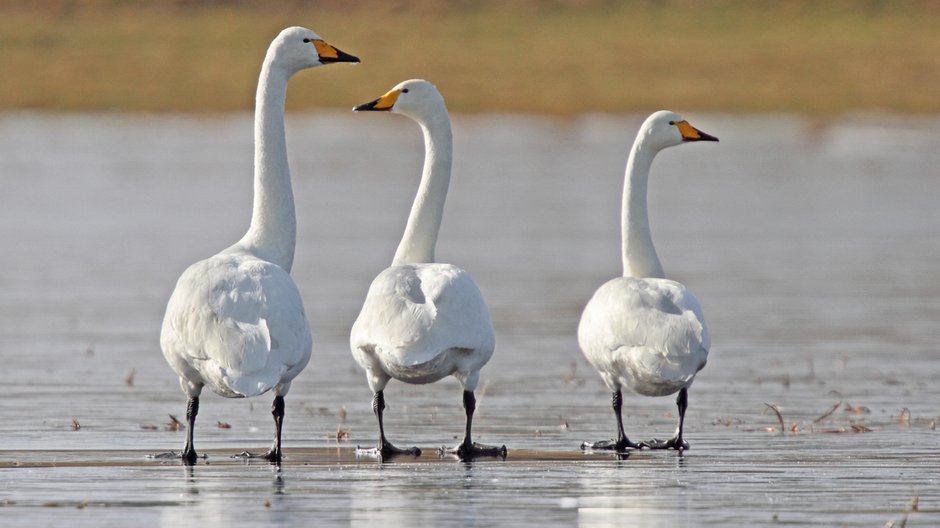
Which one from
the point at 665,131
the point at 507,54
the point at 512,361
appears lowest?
the point at 512,361

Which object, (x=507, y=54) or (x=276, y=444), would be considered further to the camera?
(x=507, y=54)

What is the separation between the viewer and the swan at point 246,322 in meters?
8.48

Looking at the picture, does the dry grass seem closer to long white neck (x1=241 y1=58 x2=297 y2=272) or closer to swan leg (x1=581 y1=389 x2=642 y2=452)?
long white neck (x1=241 y1=58 x2=297 y2=272)

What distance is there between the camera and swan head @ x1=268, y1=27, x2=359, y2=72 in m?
10.4

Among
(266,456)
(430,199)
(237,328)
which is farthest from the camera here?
(430,199)

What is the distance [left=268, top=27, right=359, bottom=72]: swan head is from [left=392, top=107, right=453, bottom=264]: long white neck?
0.64 m

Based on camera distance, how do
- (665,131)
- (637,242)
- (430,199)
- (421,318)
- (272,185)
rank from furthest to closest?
1. (665,131)
2. (637,242)
3. (430,199)
4. (272,185)
5. (421,318)

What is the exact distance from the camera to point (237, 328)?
8.65m

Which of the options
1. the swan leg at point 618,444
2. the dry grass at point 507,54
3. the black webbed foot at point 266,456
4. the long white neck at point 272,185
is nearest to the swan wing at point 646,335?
the swan leg at point 618,444

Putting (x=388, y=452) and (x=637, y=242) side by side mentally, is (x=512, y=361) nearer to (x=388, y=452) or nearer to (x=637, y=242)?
(x=637, y=242)

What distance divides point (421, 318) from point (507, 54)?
209ft

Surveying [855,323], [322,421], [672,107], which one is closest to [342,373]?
[322,421]

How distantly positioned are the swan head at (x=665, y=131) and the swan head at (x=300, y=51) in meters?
1.99

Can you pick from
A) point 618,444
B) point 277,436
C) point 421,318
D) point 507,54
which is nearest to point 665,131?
point 618,444
